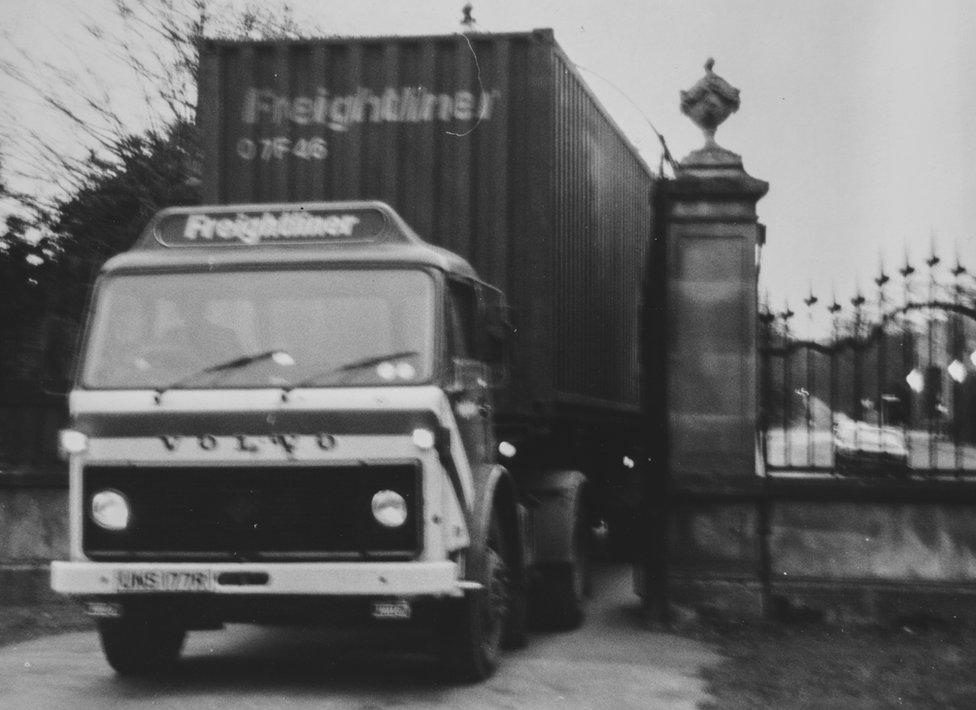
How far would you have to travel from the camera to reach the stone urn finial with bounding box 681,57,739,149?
1162 centimetres

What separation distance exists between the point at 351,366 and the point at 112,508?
1.45 m

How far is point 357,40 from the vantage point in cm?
1034

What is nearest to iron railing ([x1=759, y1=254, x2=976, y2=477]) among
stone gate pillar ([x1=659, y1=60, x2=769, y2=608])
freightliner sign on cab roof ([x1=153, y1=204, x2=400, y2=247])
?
stone gate pillar ([x1=659, y1=60, x2=769, y2=608])

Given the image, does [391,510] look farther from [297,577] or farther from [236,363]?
[236,363]

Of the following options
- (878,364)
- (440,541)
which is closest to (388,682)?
(440,541)

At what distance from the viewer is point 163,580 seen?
775cm

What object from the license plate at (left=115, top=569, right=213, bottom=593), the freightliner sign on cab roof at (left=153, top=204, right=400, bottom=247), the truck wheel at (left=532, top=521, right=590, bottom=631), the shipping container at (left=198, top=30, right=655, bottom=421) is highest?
the shipping container at (left=198, top=30, right=655, bottom=421)

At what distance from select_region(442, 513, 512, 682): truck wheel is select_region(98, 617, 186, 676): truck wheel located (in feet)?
5.18

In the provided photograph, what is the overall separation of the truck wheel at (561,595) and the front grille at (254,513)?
3.28m

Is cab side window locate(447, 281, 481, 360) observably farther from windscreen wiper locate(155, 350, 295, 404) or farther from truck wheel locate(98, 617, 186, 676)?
truck wheel locate(98, 617, 186, 676)

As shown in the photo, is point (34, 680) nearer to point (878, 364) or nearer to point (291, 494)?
point (291, 494)

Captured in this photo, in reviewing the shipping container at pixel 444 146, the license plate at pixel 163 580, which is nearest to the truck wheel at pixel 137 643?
the license plate at pixel 163 580

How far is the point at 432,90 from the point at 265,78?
4.06 feet

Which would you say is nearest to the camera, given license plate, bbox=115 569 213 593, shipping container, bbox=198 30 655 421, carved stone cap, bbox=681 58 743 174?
license plate, bbox=115 569 213 593
